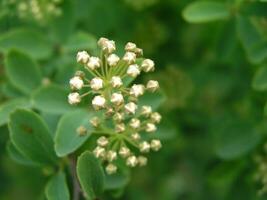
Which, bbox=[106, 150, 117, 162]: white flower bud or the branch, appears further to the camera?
the branch

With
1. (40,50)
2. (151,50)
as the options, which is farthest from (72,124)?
(151,50)

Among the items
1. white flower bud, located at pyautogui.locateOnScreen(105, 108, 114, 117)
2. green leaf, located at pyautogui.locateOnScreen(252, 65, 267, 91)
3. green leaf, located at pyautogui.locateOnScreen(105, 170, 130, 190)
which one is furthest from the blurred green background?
white flower bud, located at pyautogui.locateOnScreen(105, 108, 114, 117)

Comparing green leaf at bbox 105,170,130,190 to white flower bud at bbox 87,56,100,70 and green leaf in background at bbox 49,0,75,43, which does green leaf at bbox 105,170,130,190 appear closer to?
white flower bud at bbox 87,56,100,70

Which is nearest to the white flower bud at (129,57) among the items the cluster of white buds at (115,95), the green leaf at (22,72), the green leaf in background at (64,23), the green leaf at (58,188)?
the cluster of white buds at (115,95)

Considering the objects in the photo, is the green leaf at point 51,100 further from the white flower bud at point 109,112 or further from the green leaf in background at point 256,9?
the green leaf in background at point 256,9

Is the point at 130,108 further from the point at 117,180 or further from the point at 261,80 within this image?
the point at 261,80

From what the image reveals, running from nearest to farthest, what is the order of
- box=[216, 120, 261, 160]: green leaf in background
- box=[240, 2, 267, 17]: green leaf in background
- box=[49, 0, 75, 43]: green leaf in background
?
box=[240, 2, 267, 17]: green leaf in background
box=[216, 120, 261, 160]: green leaf in background
box=[49, 0, 75, 43]: green leaf in background

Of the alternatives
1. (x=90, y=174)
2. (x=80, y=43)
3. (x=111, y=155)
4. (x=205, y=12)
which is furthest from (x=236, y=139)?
(x=90, y=174)
